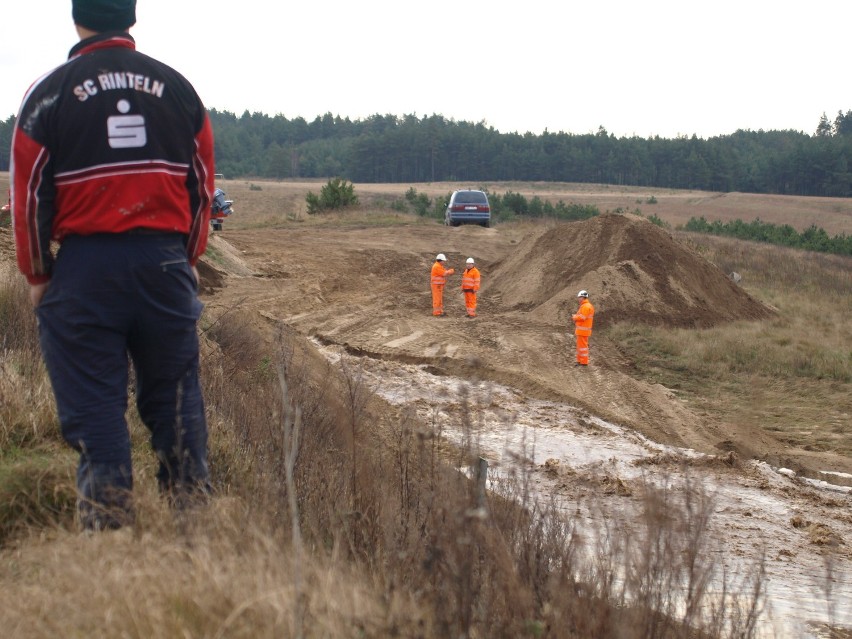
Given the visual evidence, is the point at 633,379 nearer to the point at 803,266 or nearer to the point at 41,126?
the point at 41,126

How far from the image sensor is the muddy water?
262 inches

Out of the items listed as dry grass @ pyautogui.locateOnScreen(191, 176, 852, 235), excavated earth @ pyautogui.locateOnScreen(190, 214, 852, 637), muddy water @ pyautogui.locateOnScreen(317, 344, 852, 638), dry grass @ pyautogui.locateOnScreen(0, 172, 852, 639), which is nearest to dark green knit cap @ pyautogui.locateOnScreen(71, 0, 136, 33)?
dry grass @ pyautogui.locateOnScreen(0, 172, 852, 639)

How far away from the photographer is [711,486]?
413 inches

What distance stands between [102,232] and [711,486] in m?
8.52

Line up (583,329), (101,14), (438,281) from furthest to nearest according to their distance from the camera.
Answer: (438,281)
(583,329)
(101,14)

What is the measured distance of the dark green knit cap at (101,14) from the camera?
3689mm

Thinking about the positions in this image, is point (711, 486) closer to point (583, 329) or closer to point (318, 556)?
point (583, 329)


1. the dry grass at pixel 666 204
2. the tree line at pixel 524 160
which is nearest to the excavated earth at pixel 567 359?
the dry grass at pixel 666 204

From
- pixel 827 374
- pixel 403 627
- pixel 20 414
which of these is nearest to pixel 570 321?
pixel 827 374

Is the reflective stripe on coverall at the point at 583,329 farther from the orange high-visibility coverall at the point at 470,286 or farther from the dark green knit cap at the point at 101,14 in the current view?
the dark green knit cap at the point at 101,14

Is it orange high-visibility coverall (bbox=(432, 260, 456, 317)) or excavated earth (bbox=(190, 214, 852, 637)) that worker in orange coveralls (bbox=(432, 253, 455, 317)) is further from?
excavated earth (bbox=(190, 214, 852, 637))

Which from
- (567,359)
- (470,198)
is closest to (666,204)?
(470,198)

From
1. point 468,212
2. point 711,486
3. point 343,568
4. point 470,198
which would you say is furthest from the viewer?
point 470,198

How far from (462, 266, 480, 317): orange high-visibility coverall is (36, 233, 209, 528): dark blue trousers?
1710cm
